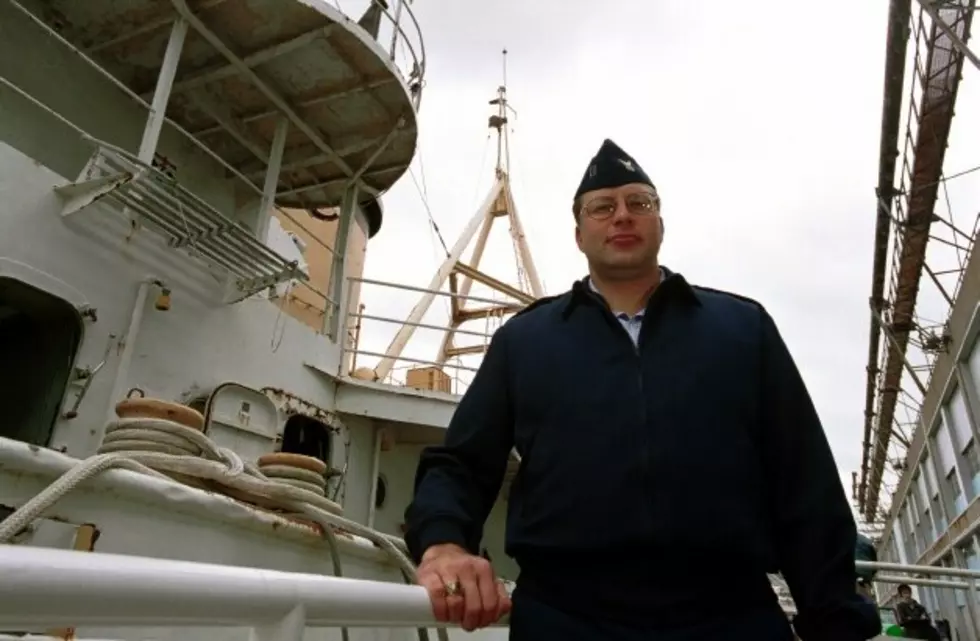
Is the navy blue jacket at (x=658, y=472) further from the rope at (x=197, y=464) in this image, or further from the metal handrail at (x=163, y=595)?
the rope at (x=197, y=464)

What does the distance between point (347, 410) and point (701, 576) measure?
5672mm

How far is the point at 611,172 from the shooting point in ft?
5.74

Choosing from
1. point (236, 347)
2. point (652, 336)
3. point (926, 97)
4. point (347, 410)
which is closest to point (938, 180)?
point (926, 97)

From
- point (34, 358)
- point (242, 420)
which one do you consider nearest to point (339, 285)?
point (242, 420)

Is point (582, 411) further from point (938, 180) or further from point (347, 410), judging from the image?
point (938, 180)

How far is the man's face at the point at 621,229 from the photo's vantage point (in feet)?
5.39

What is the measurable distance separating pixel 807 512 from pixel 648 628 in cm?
42

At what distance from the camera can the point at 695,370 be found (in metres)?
1.44

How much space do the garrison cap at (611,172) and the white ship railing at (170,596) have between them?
1128mm

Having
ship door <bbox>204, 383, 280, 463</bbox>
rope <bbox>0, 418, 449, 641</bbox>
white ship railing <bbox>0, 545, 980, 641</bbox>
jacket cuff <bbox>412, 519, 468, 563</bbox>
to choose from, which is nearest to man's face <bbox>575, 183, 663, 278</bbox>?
jacket cuff <bbox>412, 519, 468, 563</bbox>

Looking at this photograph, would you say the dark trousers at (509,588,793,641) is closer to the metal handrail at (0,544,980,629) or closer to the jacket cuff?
the jacket cuff

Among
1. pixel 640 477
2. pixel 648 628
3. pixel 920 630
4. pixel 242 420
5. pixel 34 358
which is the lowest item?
pixel 920 630

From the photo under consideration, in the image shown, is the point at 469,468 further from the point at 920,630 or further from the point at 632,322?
the point at 920,630

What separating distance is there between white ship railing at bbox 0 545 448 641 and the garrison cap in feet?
3.70
